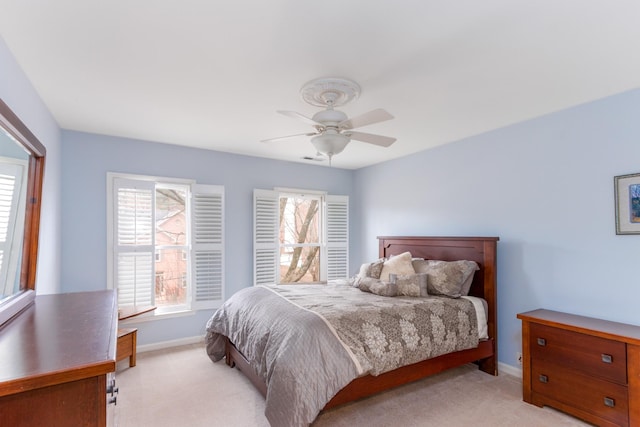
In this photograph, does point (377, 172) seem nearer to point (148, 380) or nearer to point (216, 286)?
point (216, 286)

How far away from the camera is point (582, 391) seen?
2.42m

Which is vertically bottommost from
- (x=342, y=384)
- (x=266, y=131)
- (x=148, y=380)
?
(x=148, y=380)

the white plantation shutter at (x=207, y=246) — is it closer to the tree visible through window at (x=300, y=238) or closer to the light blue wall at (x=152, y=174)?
the light blue wall at (x=152, y=174)

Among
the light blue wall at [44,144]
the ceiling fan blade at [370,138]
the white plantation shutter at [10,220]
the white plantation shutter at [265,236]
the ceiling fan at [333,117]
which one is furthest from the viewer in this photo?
the white plantation shutter at [265,236]

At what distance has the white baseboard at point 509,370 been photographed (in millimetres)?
3216

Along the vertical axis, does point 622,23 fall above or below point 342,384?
above

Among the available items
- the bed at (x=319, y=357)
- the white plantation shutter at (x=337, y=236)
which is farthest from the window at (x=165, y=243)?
the white plantation shutter at (x=337, y=236)

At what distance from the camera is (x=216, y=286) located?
4242 millimetres

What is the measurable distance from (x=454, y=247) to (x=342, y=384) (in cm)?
218

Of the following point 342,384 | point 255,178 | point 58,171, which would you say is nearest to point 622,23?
point 342,384

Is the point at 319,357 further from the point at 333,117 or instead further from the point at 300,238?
the point at 300,238

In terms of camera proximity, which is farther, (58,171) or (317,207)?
(317,207)

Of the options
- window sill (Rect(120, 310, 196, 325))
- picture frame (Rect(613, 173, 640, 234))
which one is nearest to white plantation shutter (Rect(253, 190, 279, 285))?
window sill (Rect(120, 310, 196, 325))

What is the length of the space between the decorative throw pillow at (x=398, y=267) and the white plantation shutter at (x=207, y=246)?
207 centimetres
